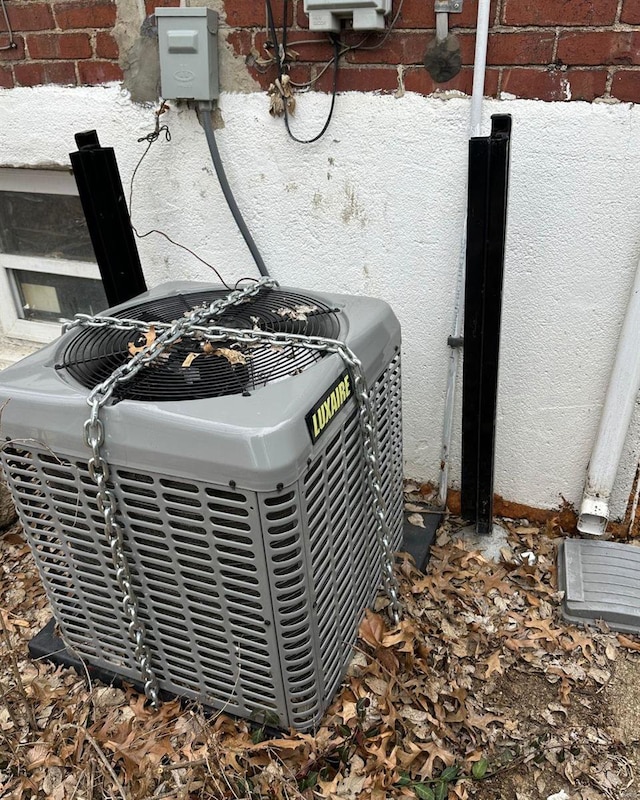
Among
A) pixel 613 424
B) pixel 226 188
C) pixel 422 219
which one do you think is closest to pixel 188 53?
pixel 226 188

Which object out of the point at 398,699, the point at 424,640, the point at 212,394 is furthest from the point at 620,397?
the point at 212,394

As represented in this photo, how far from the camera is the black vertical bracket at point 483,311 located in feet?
6.23

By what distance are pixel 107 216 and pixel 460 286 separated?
1.29 metres

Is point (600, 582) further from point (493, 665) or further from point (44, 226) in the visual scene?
point (44, 226)

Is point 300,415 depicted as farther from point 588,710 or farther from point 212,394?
point 588,710

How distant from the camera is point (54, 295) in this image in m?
3.26

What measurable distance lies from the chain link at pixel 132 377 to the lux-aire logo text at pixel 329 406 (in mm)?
39

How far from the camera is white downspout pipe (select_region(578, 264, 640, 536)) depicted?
215cm

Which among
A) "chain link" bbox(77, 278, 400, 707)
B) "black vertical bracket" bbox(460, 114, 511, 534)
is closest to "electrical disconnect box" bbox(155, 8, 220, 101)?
"chain link" bbox(77, 278, 400, 707)

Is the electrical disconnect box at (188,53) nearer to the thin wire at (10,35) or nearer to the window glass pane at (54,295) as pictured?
the thin wire at (10,35)

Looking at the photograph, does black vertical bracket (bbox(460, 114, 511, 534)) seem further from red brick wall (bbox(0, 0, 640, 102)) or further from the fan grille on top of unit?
the fan grille on top of unit

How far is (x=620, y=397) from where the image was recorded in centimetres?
224

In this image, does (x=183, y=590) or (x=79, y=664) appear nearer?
(x=183, y=590)

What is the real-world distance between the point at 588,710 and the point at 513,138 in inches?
71.1
